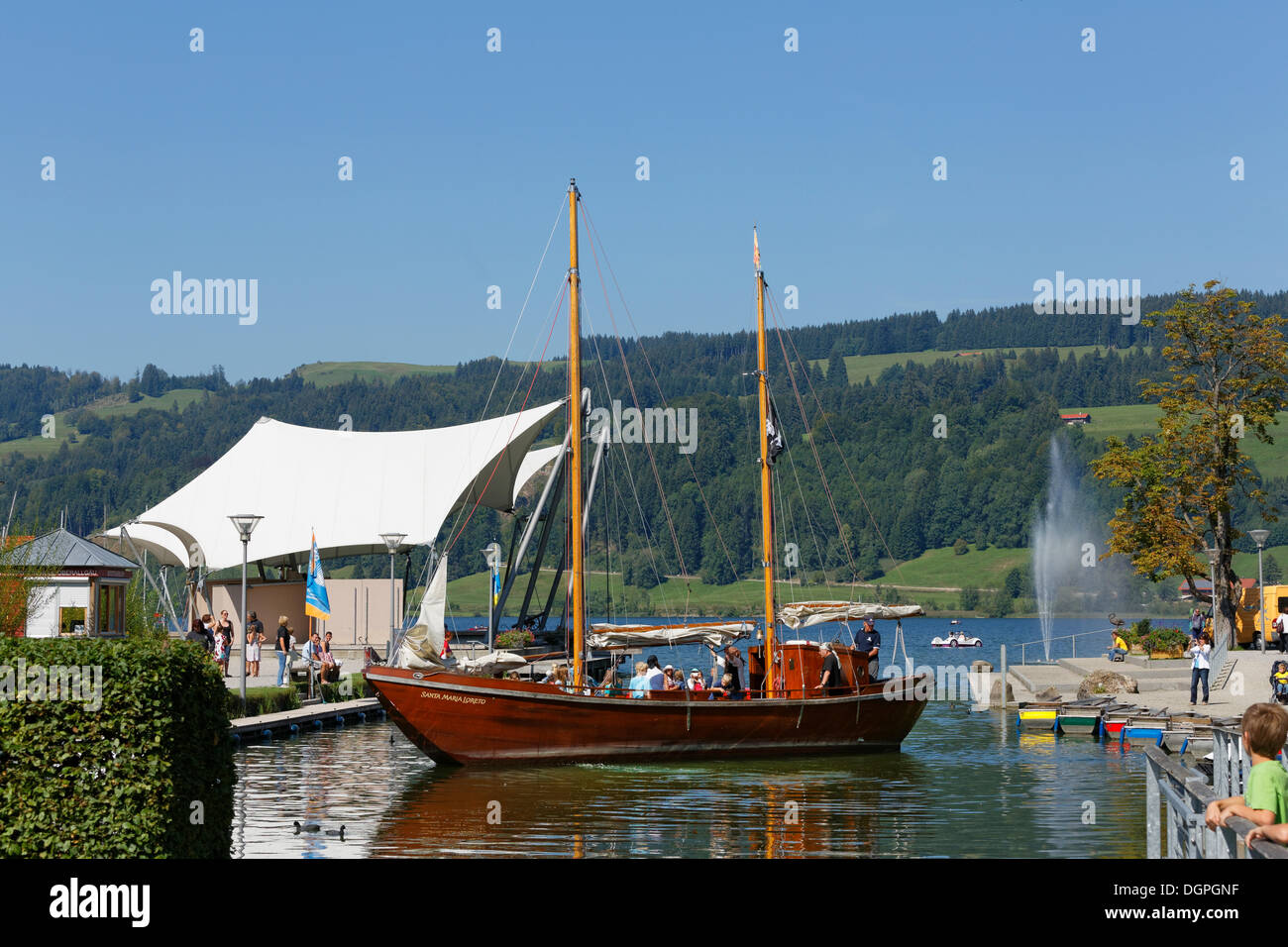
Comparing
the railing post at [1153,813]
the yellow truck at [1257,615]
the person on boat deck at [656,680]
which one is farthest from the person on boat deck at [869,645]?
the yellow truck at [1257,615]

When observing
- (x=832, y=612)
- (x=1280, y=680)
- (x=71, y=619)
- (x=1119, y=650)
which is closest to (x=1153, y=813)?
(x=832, y=612)

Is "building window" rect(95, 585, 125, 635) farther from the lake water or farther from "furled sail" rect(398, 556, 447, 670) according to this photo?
"furled sail" rect(398, 556, 447, 670)

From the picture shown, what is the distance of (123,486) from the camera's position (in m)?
193

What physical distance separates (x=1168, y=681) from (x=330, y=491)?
28.0 meters

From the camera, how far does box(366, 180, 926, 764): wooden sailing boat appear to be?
882 inches

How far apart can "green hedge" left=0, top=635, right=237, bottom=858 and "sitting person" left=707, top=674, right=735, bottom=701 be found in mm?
16227

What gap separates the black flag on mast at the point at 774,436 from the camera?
1067 inches

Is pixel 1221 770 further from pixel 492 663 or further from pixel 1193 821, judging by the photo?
pixel 492 663

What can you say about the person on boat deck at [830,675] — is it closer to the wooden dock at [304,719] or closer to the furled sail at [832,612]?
the furled sail at [832,612]

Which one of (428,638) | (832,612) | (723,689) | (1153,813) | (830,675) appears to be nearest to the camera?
(1153,813)

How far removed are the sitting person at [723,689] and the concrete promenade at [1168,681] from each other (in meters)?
9.76

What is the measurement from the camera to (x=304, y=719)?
27.3 meters

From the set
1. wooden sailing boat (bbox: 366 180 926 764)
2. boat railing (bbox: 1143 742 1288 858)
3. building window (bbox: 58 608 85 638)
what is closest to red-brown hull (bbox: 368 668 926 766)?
wooden sailing boat (bbox: 366 180 926 764)

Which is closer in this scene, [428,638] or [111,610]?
[428,638]
